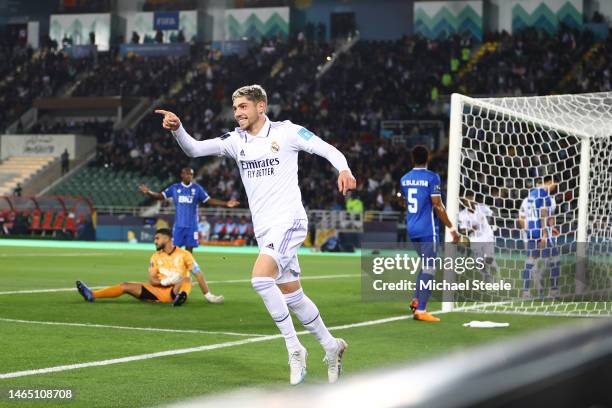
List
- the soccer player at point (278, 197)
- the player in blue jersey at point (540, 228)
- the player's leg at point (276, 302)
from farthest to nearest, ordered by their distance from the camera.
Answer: the player in blue jersey at point (540, 228) → the soccer player at point (278, 197) → the player's leg at point (276, 302)

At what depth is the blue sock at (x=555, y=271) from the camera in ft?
44.8

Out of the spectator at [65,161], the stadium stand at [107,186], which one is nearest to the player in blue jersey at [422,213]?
the stadium stand at [107,186]

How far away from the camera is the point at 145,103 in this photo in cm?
4997

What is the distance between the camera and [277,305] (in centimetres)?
654

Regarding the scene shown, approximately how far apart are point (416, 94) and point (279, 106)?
663 centimetres

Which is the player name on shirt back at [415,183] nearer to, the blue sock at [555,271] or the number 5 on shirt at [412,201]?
the number 5 on shirt at [412,201]

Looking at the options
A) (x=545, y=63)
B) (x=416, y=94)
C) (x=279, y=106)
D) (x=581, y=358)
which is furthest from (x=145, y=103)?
(x=581, y=358)

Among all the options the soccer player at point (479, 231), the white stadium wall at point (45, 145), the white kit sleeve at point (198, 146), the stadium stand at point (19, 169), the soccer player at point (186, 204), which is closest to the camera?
the white kit sleeve at point (198, 146)

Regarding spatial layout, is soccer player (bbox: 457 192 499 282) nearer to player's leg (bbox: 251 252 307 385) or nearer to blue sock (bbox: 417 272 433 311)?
blue sock (bbox: 417 272 433 311)

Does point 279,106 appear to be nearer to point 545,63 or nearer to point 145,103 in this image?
point 145,103

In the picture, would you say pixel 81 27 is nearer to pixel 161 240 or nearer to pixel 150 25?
pixel 150 25

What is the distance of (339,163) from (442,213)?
4274mm

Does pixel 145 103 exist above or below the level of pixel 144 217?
above

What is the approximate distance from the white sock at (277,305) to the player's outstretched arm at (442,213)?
14.0ft
